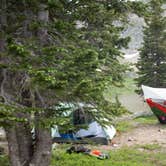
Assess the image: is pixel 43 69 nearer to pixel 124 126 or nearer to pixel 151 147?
pixel 151 147

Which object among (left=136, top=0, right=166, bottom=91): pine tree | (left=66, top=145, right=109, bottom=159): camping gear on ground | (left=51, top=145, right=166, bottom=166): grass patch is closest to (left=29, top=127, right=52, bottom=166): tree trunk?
(left=51, top=145, right=166, bottom=166): grass patch

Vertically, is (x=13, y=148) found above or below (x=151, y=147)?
above

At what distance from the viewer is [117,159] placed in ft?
36.4

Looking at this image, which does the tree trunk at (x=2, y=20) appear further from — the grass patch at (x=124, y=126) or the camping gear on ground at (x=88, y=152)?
the grass patch at (x=124, y=126)

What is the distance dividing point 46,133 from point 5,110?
248cm

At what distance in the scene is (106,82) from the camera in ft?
20.2

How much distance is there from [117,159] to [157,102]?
7065 mm

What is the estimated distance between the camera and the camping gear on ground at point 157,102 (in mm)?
16875

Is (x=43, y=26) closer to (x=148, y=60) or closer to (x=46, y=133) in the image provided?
(x=46, y=133)

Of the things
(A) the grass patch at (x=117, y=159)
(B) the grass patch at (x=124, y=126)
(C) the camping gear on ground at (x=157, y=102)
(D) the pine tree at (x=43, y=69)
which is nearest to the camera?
(D) the pine tree at (x=43, y=69)

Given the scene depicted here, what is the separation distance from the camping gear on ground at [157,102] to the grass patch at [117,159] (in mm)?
5191

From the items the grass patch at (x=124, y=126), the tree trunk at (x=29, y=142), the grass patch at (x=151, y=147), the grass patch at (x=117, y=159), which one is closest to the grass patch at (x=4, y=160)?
the grass patch at (x=117, y=159)

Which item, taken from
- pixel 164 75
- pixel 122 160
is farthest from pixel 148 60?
pixel 122 160

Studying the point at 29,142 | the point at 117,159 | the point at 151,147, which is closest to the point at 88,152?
the point at 117,159
